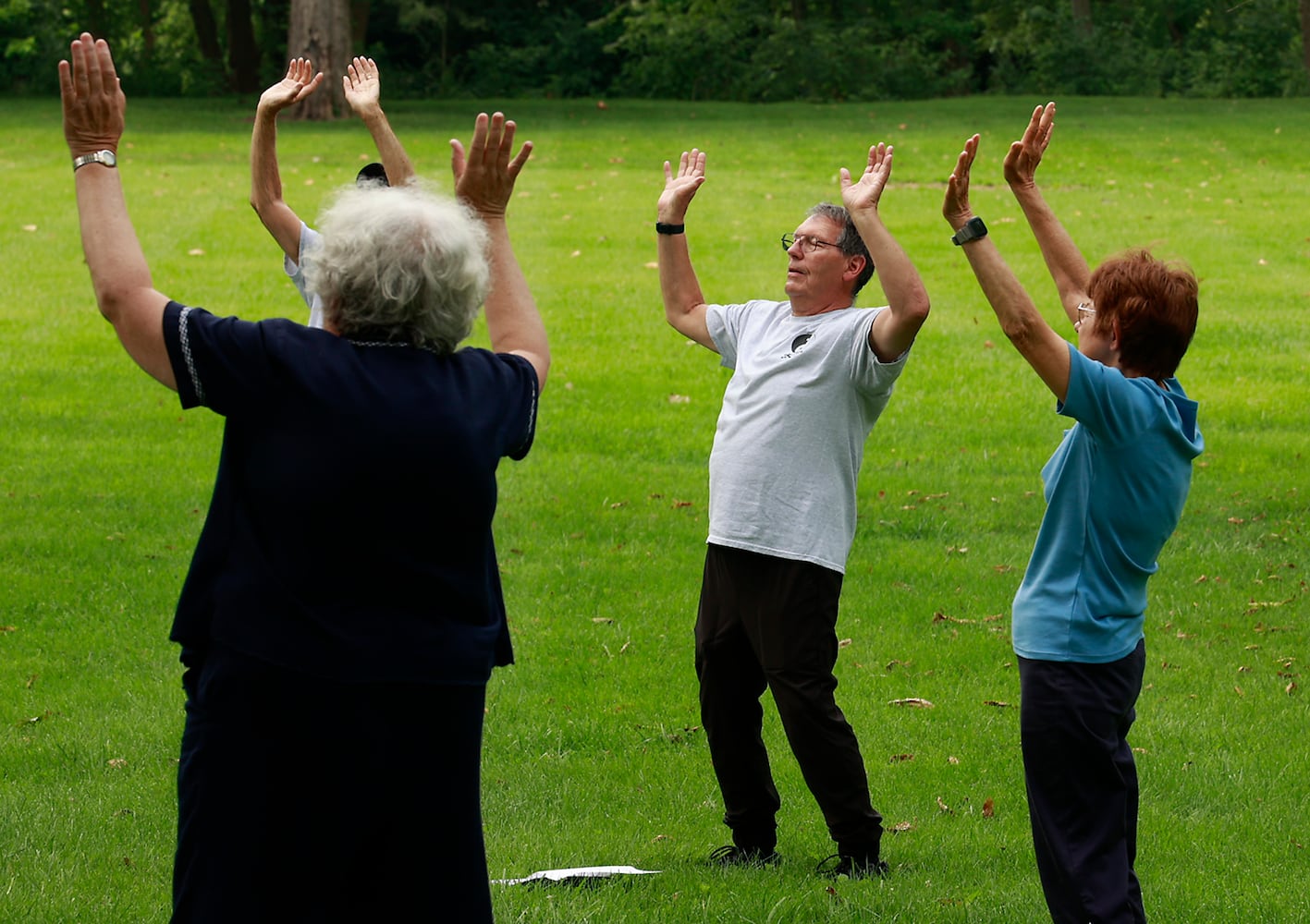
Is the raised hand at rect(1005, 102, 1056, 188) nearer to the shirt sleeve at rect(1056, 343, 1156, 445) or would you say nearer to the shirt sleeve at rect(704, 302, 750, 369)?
the shirt sleeve at rect(1056, 343, 1156, 445)

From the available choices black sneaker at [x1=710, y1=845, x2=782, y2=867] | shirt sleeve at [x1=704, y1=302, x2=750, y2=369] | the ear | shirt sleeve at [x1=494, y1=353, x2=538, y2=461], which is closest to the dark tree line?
shirt sleeve at [x1=704, y1=302, x2=750, y2=369]

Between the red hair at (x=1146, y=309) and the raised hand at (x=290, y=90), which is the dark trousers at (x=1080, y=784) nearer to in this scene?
the red hair at (x=1146, y=309)

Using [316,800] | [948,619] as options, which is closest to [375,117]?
[316,800]

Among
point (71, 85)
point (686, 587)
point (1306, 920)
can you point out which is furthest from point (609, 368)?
point (71, 85)

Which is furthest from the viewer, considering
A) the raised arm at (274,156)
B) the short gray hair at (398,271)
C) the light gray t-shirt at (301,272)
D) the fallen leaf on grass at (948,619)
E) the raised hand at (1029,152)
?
the fallen leaf on grass at (948,619)

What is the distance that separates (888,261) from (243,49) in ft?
126

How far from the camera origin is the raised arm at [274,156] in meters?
3.99

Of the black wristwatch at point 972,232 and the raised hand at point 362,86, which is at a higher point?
the raised hand at point 362,86

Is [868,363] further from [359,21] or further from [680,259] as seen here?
[359,21]

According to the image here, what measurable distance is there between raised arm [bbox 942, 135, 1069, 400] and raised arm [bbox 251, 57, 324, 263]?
1684 mm

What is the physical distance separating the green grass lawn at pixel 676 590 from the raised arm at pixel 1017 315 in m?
1.74

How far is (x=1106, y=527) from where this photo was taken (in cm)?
375

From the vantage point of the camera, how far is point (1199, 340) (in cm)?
1284

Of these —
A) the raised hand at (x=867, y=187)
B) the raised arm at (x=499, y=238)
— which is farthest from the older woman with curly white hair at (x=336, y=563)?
the raised hand at (x=867, y=187)
